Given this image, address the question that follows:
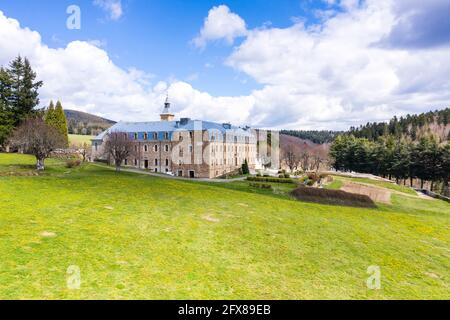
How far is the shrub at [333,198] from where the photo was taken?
1398 inches

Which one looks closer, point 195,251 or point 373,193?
point 195,251

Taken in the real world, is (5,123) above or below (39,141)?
above

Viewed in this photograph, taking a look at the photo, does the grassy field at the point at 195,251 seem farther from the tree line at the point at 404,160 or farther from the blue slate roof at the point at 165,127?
the tree line at the point at 404,160

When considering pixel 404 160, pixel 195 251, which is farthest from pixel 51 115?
pixel 404 160

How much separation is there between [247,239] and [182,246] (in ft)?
12.2

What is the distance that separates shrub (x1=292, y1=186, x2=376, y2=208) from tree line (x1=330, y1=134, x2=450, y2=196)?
4001cm

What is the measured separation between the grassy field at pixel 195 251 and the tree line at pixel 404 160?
5584cm

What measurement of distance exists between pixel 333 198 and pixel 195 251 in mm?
30045

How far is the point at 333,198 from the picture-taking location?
38094 mm

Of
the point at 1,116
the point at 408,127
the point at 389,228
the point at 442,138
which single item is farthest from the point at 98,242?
the point at 408,127

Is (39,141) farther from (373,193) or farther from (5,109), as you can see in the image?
(373,193)

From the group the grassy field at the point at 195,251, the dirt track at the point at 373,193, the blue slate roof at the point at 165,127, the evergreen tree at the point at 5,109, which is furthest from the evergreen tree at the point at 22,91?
the dirt track at the point at 373,193

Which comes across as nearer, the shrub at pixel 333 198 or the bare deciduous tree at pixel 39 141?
the bare deciduous tree at pixel 39 141

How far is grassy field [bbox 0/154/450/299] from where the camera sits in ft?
31.1
